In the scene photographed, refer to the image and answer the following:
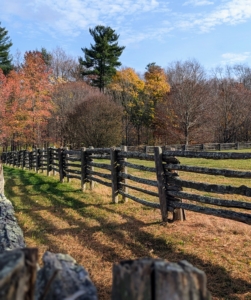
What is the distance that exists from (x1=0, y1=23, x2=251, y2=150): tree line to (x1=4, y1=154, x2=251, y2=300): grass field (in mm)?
21346

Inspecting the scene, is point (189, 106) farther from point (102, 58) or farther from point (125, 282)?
point (125, 282)

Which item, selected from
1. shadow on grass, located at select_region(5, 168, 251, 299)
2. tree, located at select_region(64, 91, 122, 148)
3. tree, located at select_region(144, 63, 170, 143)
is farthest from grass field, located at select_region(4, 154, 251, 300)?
tree, located at select_region(144, 63, 170, 143)

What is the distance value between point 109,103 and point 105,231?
24927 mm

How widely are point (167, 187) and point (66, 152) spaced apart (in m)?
6.97

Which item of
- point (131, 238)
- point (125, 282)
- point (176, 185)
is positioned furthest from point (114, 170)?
point (125, 282)

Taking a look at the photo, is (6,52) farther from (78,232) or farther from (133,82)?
(78,232)

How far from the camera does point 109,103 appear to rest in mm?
29875

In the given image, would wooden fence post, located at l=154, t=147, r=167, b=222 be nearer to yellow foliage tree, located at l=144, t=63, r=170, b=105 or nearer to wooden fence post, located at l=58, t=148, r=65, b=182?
wooden fence post, located at l=58, t=148, r=65, b=182

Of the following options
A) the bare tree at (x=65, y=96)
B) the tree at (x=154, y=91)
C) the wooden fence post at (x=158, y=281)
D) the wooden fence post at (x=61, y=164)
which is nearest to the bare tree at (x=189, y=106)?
the tree at (x=154, y=91)

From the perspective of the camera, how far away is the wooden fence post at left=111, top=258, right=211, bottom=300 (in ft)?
3.83

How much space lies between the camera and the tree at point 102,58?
43219mm

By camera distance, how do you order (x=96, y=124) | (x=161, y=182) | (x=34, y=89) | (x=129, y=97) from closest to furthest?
(x=161, y=182) < (x=96, y=124) < (x=34, y=89) < (x=129, y=97)

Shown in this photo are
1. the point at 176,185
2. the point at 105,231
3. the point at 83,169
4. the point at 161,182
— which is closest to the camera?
the point at 105,231

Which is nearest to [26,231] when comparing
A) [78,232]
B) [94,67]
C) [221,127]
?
[78,232]
